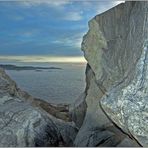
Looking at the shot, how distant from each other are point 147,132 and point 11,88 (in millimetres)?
6309

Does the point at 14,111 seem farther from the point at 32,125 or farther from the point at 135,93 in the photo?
the point at 135,93

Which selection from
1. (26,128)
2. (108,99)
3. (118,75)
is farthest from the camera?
(26,128)

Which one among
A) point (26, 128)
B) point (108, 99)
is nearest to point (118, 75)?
point (108, 99)

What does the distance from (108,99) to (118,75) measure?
5.01 ft

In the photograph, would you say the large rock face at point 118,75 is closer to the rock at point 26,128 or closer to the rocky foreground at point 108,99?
the rocky foreground at point 108,99

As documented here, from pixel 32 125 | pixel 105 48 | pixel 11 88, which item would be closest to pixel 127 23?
pixel 105 48

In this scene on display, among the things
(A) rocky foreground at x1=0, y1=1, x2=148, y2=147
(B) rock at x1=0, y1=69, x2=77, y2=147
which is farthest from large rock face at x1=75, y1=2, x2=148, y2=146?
(B) rock at x1=0, y1=69, x2=77, y2=147

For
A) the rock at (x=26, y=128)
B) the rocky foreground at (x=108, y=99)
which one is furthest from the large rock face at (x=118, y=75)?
the rock at (x=26, y=128)

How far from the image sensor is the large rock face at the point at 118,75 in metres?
5.25

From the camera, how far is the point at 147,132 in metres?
5.23

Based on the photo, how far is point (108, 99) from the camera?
5.56m

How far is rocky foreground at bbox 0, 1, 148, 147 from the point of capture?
529cm

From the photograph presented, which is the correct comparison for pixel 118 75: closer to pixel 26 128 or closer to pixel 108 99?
pixel 108 99

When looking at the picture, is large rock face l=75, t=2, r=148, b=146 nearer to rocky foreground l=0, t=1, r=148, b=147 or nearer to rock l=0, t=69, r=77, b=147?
rocky foreground l=0, t=1, r=148, b=147
